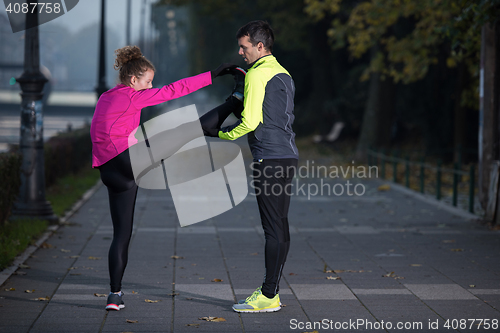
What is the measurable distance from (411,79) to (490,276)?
1214 centimetres

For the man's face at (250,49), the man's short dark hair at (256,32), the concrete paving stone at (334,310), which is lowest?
the concrete paving stone at (334,310)

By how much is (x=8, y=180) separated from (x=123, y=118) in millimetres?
4238

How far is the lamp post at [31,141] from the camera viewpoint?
9.24 m

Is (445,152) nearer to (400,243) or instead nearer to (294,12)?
(294,12)

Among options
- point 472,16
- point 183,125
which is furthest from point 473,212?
point 183,125

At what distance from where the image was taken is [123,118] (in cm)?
478

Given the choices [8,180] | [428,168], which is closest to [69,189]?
[8,180]

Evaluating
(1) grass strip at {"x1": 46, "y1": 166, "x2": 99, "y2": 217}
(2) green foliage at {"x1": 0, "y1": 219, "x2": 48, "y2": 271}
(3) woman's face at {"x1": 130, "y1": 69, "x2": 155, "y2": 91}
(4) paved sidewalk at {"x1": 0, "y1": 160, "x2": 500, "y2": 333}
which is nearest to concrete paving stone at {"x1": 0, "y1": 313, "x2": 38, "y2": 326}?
(4) paved sidewalk at {"x1": 0, "y1": 160, "x2": 500, "y2": 333}

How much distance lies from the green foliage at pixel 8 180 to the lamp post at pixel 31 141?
0.14 m

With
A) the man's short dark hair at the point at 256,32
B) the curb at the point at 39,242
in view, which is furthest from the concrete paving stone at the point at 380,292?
the curb at the point at 39,242

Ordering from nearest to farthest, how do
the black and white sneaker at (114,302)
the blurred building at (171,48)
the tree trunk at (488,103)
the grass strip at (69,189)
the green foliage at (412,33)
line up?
the black and white sneaker at (114,302)
the tree trunk at (488,103)
the grass strip at (69,189)
the green foliage at (412,33)
the blurred building at (171,48)

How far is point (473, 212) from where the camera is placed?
35.8 feet

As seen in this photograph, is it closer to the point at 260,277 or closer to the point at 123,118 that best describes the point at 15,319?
the point at 123,118

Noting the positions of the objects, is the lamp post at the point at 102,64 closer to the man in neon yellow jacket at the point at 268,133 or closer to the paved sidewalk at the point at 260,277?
the paved sidewalk at the point at 260,277
